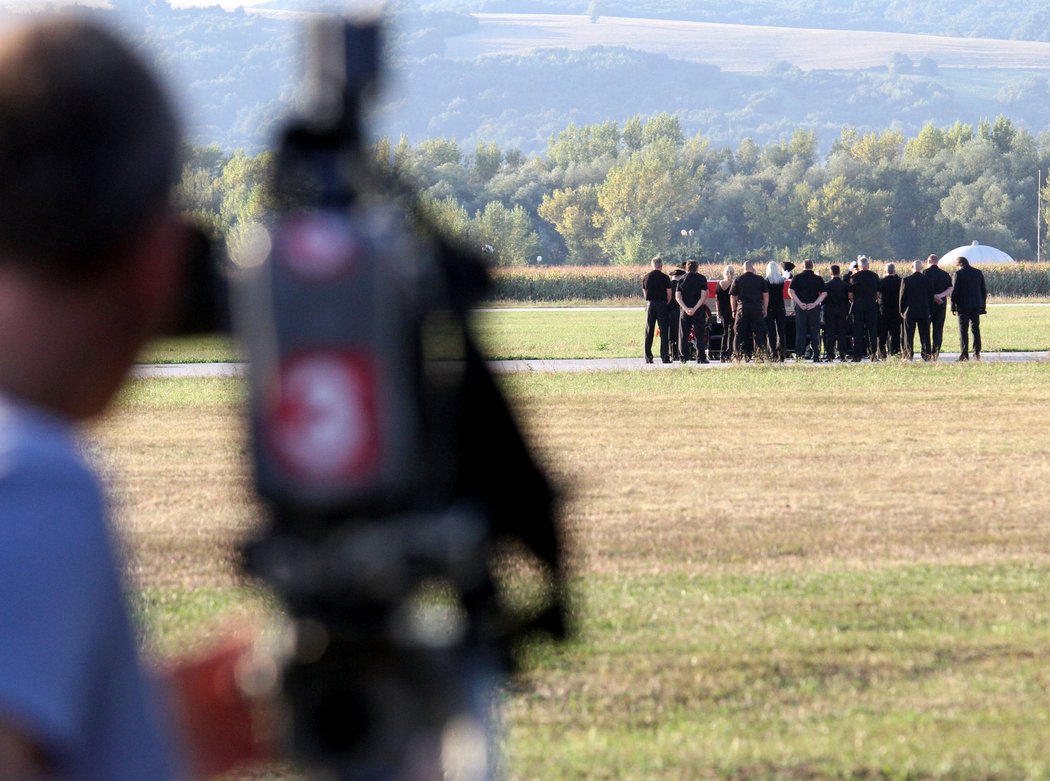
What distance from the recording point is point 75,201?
107cm

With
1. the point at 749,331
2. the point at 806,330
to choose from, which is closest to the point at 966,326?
the point at 806,330

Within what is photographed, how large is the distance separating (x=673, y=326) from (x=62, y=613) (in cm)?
2556

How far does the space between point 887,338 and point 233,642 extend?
83.7 ft

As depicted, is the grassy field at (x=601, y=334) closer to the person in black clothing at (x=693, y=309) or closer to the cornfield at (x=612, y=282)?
the person in black clothing at (x=693, y=309)

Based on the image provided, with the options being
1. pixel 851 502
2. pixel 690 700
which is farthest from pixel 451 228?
pixel 851 502

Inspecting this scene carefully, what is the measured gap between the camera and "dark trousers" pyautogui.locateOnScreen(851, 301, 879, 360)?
83.6 feet

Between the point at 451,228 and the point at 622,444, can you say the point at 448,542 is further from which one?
the point at 622,444

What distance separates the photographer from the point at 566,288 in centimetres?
6994

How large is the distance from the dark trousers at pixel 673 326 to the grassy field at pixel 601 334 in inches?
94.6

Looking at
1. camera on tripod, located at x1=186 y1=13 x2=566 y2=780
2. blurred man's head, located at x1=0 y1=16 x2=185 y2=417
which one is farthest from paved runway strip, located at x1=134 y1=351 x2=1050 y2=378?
blurred man's head, located at x1=0 y1=16 x2=185 y2=417

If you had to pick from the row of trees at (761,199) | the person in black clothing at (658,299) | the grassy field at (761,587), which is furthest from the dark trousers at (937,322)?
the row of trees at (761,199)

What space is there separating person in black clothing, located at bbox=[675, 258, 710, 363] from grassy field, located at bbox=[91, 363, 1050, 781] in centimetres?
811

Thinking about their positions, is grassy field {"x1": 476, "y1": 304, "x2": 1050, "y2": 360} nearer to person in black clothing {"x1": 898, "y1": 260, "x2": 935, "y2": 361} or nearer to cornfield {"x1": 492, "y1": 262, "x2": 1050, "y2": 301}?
person in black clothing {"x1": 898, "y1": 260, "x2": 935, "y2": 361}

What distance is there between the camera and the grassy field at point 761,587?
545cm
